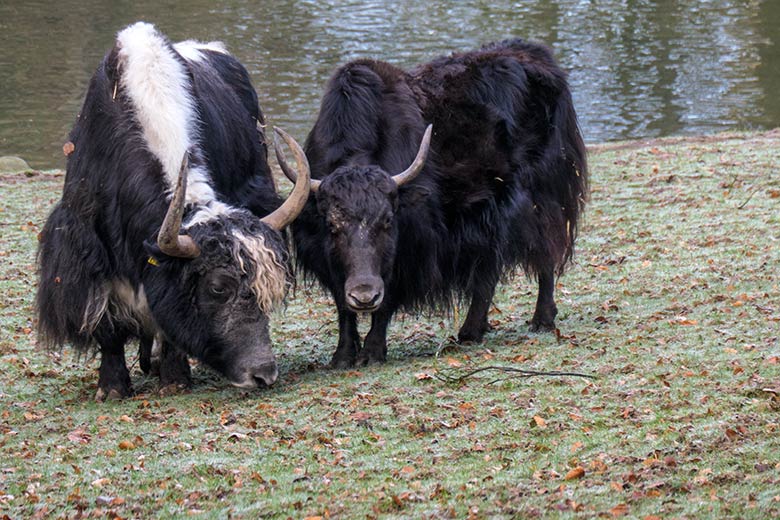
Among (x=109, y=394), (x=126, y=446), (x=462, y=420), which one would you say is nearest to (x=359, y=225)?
(x=462, y=420)

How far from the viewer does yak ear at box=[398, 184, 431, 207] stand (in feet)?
21.6

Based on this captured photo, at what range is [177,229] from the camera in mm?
5516

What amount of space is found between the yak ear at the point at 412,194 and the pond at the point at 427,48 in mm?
9462

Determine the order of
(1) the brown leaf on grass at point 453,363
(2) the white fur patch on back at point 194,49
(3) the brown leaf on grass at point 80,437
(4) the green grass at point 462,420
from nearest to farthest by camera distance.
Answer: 1. (4) the green grass at point 462,420
2. (3) the brown leaf on grass at point 80,437
3. (1) the brown leaf on grass at point 453,363
4. (2) the white fur patch on back at point 194,49

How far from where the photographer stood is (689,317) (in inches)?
270

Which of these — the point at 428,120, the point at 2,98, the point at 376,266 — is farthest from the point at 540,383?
the point at 2,98

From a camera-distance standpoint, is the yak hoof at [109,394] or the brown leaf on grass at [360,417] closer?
the brown leaf on grass at [360,417]

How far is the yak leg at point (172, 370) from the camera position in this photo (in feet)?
20.8

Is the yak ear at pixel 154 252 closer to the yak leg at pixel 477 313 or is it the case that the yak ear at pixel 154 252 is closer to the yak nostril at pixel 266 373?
the yak nostril at pixel 266 373

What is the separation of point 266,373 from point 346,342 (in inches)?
39.1

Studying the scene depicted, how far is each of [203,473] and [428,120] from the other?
301 centimetres

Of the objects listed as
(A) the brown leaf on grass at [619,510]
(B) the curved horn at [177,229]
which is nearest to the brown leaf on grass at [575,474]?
(A) the brown leaf on grass at [619,510]

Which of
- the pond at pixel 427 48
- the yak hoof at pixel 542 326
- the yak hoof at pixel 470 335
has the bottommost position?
the pond at pixel 427 48

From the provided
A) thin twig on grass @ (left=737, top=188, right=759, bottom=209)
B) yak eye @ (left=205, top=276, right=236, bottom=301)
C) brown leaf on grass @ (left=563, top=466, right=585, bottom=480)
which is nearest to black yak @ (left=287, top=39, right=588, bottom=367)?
yak eye @ (left=205, top=276, right=236, bottom=301)
